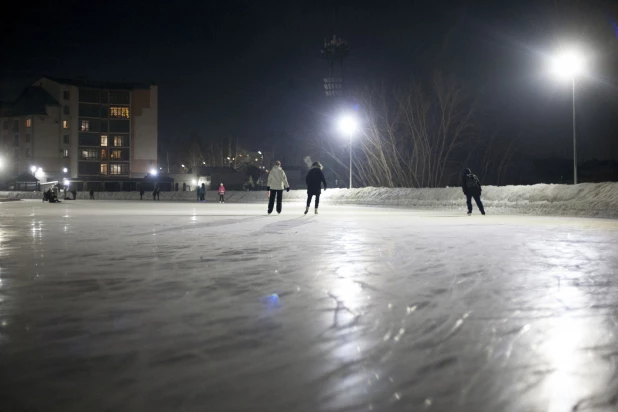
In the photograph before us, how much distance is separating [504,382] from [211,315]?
7.64 ft

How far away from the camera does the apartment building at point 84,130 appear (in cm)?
9962

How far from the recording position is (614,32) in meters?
32.6

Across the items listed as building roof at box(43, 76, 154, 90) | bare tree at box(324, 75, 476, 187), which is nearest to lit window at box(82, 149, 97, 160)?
building roof at box(43, 76, 154, 90)

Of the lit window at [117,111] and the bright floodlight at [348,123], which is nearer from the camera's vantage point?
the bright floodlight at [348,123]

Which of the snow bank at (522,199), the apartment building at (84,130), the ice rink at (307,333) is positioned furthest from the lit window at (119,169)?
the ice rink at (307,333)

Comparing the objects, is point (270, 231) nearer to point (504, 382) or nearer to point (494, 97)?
point (504, 382)

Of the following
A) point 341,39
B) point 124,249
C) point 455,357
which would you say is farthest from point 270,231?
point 341,39

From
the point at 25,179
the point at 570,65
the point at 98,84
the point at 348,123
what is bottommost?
the point at 25,179

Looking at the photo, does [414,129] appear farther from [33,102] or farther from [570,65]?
[33,102]

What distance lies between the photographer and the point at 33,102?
9975 cm

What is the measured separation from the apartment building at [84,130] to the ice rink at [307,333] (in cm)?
9850

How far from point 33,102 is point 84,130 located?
9713 millimetres

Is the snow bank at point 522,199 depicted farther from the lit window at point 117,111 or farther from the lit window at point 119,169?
the lit window at point 117,111

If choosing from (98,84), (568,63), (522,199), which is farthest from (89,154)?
(568,63)
